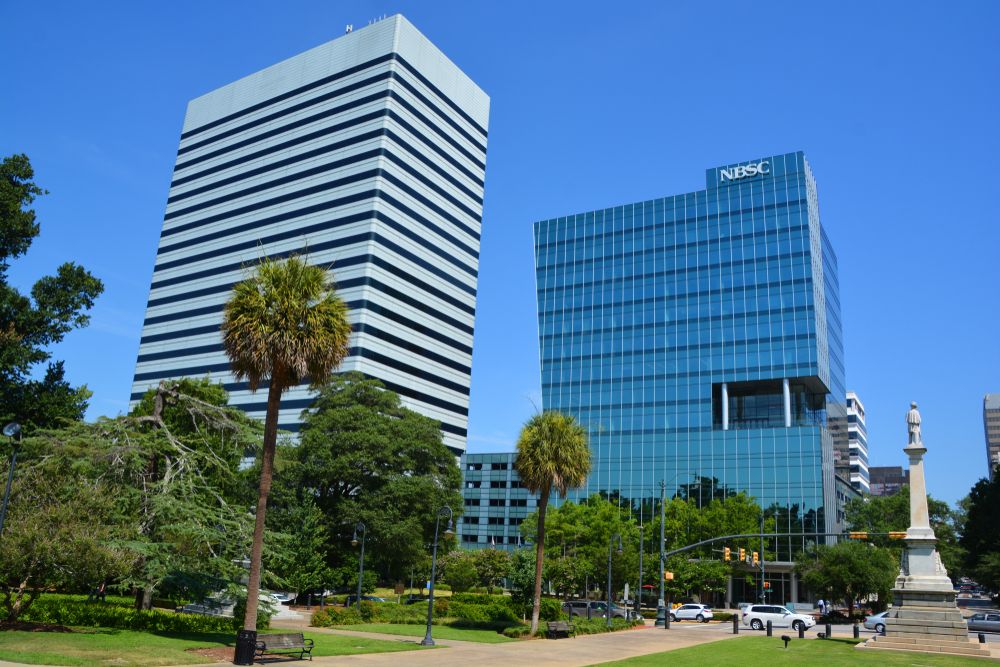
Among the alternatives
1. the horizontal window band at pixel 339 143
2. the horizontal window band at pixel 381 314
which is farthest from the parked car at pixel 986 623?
the horizontal window band at pixel 339 143

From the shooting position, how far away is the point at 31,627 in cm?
2455

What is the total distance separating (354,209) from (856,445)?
138 meters

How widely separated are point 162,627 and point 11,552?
6.35 metres

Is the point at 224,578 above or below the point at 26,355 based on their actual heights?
below

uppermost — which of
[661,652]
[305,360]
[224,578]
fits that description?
[305,360]

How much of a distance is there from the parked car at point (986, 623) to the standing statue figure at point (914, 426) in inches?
875

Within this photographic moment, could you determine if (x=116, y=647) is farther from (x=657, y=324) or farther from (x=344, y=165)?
(x=344, y=165)

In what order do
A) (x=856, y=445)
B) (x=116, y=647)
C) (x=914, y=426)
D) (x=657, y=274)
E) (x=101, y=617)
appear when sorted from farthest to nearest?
(x=856, y=445) < (x=657, y=274) < (x=914, y=426) < (x=101, y=617) < (x=116, y=647)

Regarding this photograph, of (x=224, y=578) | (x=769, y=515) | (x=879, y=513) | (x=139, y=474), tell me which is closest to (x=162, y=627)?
(x=224, y=578)

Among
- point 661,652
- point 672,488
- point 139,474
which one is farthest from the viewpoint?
point 672,488

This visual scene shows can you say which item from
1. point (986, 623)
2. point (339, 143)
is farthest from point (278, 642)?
point (339, 143)

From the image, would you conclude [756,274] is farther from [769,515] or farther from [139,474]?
[139,474]

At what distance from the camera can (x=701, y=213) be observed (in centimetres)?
11162

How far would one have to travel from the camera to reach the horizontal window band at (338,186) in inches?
4560
